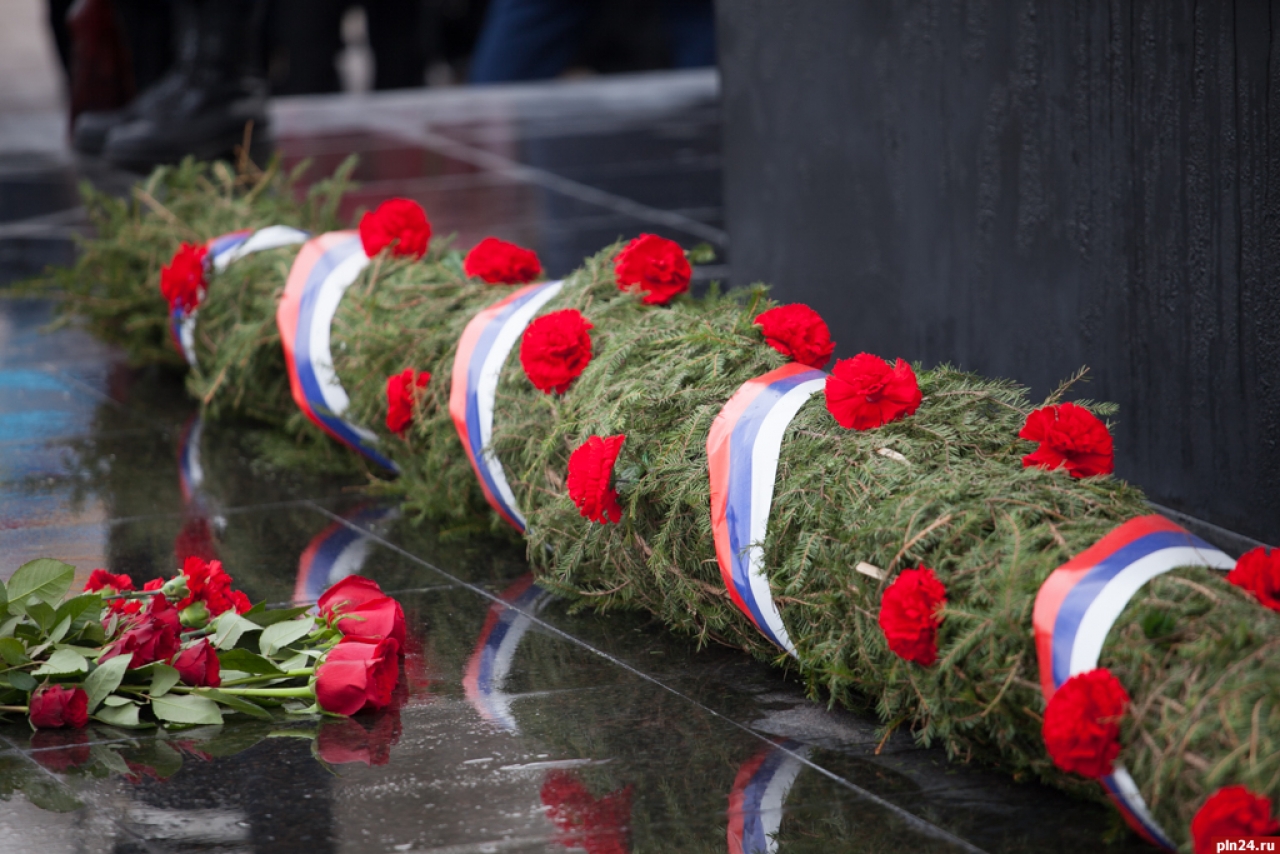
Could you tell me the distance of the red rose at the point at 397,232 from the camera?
466 cm

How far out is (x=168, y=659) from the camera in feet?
10.1

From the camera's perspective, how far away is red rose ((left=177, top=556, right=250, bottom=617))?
3303 millimetres

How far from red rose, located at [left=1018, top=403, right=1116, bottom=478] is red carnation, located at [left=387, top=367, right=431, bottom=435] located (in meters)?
1.71

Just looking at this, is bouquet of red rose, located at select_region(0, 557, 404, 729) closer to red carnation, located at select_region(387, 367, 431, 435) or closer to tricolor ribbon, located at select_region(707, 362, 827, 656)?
tricolor ribbon, located at select_region(707, 362, 827, 656)

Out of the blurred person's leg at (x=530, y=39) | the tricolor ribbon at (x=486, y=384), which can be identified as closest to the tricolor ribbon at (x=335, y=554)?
the tricolor ribbon at (x=486, y=384)

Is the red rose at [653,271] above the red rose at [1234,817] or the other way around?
above

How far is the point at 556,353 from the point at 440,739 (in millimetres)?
1012

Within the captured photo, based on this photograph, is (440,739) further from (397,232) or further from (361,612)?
(397,232)

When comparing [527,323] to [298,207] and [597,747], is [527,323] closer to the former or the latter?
[597,747]

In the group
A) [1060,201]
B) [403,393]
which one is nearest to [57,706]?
[403,393]

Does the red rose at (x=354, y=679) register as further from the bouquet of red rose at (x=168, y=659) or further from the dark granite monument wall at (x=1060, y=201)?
the dark granite monument wall at (x=1060, y=201)

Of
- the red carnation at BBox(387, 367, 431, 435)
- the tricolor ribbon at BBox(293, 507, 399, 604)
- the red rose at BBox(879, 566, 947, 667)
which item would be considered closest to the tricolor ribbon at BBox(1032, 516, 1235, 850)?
Result: the red rose at BBox(879, 566, 947, 667)

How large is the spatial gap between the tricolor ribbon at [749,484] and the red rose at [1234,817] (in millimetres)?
970

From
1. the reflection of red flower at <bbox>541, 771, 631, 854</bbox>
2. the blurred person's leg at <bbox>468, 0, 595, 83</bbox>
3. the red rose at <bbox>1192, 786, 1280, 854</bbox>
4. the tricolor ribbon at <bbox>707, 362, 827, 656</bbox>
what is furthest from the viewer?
the blurred person's leg at <bbox>468, 0, 595, 83</bbox>
